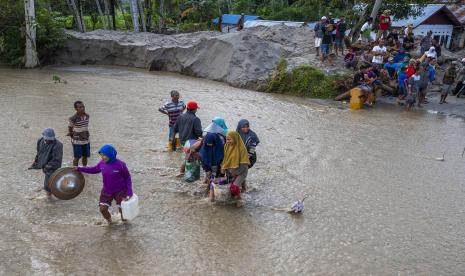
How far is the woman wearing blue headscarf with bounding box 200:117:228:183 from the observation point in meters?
6.96

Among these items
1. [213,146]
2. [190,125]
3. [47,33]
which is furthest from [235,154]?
[47,33]

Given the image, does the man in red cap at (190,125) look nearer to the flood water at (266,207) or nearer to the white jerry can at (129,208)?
the flood water at (266,207)

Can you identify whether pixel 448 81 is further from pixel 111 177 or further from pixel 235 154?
pixel 111 177

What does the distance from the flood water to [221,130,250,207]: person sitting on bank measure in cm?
55

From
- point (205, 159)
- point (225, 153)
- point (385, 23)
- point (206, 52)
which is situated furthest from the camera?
point (206, 52)

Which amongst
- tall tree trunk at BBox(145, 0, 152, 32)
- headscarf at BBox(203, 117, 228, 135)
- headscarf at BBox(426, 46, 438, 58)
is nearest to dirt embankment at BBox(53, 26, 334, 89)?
headscarf at BBox(426, 46, 438, 58)

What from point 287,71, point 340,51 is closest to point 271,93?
point 287,71

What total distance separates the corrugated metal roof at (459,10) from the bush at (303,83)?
52.8 feet

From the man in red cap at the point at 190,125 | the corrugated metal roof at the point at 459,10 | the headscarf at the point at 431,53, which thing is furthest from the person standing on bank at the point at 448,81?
the corrugated metal roof at the point at 459,10

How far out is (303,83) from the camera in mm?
17703

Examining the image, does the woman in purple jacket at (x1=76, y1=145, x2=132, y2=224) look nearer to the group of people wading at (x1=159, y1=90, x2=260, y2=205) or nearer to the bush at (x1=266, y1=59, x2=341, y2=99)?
the group of people wading at (x1=159, y1=90, x2=260, y2=205)

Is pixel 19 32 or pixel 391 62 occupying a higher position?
pixel 19 32

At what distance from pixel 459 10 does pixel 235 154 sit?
2828 centimetres

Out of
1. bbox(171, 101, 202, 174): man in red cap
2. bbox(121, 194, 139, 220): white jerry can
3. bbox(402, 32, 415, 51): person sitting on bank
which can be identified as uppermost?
bbox(402, 32, 415, 51): person sitting on bank
